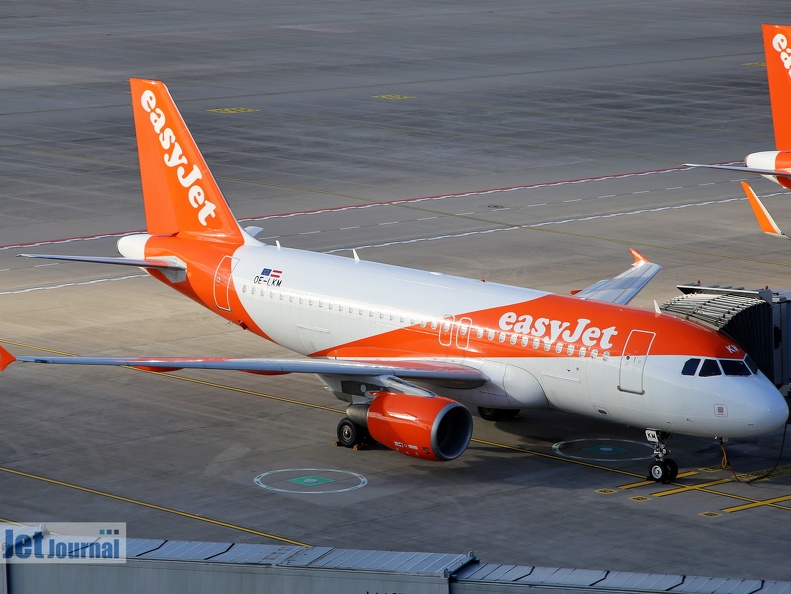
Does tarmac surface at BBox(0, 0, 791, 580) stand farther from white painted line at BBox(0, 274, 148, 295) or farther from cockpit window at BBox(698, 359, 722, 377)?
cockpit window at BBox(698, 359, 722, 377)

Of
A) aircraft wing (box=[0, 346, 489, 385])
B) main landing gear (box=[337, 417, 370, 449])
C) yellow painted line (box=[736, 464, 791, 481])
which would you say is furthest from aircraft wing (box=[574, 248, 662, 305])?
main landing gear (box=[337, 417, 370, 449])

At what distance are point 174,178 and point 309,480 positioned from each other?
13.3m

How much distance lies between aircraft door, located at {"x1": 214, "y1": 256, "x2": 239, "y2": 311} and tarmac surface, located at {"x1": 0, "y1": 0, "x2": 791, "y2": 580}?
8.86ft

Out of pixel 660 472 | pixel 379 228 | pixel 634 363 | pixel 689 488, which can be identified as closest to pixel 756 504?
pixel 689 488

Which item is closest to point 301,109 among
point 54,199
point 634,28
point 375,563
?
point 54,199

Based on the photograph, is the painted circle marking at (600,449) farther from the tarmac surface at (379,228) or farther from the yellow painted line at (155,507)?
the yellow painted line at (155,507)

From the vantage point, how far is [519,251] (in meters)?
59.2

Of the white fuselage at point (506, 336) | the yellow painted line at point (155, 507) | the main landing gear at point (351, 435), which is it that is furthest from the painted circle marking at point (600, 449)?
the yellow painted line at point (155, 507)

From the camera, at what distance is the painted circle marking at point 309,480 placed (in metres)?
33.5

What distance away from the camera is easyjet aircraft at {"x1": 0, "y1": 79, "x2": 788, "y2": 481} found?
33500 millimetres

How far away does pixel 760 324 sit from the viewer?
118ft

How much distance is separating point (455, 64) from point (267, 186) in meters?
45.2

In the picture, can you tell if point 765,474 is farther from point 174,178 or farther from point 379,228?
point 379,228

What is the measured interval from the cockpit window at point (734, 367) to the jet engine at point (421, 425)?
6.24m
